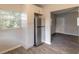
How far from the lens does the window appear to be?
7.92 ft

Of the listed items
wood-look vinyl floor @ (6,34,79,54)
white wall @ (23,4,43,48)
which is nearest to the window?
white wall @ (23,4,43,48)

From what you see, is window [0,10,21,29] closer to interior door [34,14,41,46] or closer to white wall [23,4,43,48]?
white wall [23,4,43,48]

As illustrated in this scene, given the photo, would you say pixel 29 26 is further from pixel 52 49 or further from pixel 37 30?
pixel 52 49

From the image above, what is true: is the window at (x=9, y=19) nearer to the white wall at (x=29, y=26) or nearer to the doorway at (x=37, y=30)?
the white wall at (x=29, y=26)

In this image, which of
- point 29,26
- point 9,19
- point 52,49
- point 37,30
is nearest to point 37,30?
point 37,30

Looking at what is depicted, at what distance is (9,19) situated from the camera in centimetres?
266

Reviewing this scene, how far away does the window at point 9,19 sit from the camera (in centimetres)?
241

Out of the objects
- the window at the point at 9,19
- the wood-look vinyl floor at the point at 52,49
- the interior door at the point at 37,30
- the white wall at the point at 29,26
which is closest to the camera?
the window at the point at 9,19

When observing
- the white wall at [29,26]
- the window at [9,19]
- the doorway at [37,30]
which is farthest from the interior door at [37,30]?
the window at [9,19]

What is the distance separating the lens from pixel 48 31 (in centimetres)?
339

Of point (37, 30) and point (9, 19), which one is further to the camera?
point (37, 30)
